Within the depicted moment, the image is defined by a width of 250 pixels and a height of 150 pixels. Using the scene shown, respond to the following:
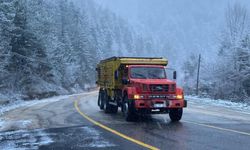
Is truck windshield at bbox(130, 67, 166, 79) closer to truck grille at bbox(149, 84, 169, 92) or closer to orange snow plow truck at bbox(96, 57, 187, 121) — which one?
orange snow plow truck at bbox(96, 57, 187, 121)

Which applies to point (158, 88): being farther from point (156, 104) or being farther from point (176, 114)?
point (176, 114)

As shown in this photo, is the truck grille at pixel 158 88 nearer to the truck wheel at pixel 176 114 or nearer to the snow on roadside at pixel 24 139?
the truck wheel at pixel 176 114

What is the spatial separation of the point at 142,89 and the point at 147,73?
1683 millimetres

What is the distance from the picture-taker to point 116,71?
1961 centimetres

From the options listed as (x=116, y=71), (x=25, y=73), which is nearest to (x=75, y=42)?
(x=25, y=73)

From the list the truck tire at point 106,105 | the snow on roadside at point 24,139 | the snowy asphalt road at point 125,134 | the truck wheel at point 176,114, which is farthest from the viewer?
the truck tire at point 106,105

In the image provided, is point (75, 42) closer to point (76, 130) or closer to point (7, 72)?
point (7, 72)

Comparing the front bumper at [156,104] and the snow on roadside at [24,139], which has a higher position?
the front bumper at [156,104]

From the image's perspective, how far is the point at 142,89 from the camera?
56.2ft

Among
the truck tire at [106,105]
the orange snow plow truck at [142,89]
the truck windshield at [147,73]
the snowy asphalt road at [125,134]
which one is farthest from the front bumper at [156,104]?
the truck tire at [106,105]

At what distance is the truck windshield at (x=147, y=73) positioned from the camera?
18.6 meters

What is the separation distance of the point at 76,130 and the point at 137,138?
9.81 feet

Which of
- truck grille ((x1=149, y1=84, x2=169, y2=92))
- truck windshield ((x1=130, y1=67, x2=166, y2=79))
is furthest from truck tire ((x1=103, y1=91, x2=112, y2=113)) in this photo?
truck grille ((x1=149, y1=84, x2=169, y2=92))

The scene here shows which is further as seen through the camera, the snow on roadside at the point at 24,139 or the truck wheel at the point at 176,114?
the truck wheel at the point at 176,114
